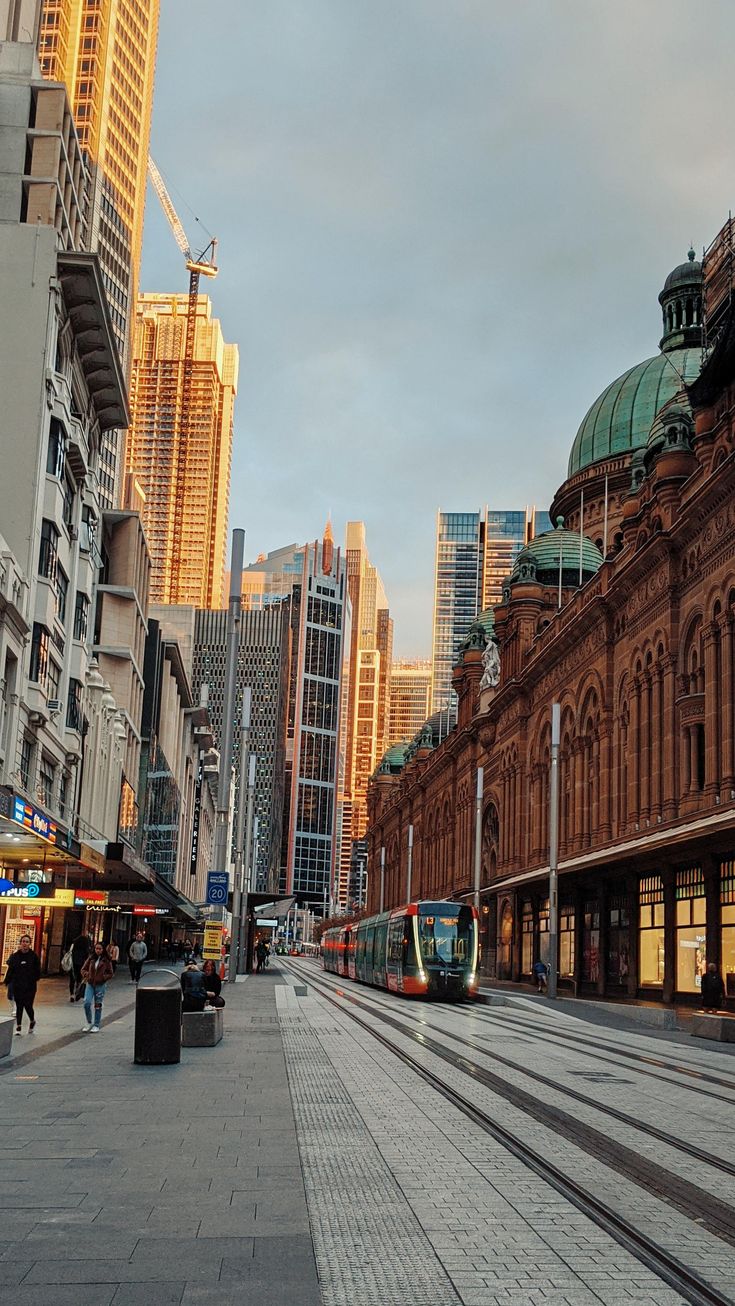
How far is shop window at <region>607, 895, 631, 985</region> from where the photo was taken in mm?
49625

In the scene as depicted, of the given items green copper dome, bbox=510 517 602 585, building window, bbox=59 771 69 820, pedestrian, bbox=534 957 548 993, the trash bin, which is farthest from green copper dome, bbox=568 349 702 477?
the trash bin

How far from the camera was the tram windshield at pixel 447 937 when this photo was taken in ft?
147

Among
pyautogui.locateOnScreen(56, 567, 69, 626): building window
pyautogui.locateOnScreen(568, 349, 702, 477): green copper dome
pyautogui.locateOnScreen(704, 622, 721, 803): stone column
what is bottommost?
pyautogui.locateOnScreen(704, 622, 721, 803): stone column

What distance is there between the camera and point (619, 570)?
172ft

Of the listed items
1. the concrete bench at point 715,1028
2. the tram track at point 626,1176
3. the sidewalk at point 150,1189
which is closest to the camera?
the sidewalk at point 150,1189

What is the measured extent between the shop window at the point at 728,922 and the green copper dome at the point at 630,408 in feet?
165

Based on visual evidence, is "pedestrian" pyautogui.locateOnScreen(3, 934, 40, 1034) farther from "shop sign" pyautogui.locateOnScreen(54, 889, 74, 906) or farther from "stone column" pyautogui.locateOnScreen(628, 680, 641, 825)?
"stone column" pyautogui.locateOnScreen(628, 680, 641, 825)

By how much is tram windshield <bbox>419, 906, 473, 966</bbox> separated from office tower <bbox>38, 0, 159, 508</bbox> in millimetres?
106407

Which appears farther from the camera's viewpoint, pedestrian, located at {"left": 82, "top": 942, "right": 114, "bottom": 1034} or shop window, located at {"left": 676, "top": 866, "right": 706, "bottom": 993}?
shop window, located at {"left": 676, "top": 866, "right": 706, "bottom": 993}

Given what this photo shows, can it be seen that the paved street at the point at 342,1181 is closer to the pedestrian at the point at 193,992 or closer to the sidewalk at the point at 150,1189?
the sidewalk at the point at 150,1189

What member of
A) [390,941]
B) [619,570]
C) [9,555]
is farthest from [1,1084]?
[619,570]

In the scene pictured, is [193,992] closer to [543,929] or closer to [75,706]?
[75,706]

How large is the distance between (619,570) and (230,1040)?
105ft

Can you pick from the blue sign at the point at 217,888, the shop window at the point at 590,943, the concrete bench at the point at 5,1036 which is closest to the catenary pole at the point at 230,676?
the blue sign at the point at 217,888
